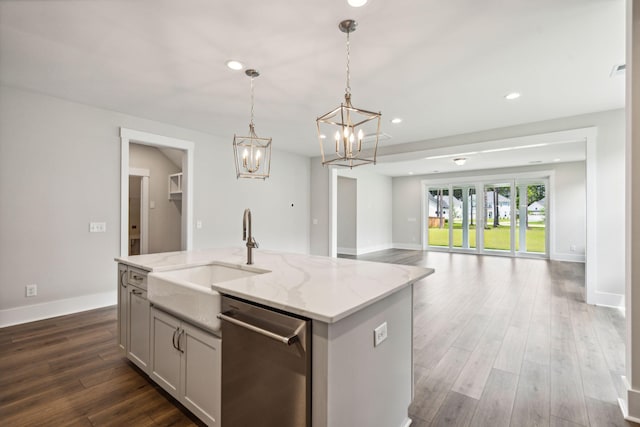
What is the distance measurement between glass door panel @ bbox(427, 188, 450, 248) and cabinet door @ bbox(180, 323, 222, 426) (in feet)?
30.7

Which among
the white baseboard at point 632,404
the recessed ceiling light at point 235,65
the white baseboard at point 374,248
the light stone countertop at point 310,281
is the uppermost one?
the recessed ceiling light at point 235,65

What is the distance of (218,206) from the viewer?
5.20 m

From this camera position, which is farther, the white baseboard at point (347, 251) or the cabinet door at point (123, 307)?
the white baseboard at point (347, 251)

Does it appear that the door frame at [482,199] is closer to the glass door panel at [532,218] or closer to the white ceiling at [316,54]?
the glass door panel at [532,218]

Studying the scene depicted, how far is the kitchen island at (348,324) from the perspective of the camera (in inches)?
45.7

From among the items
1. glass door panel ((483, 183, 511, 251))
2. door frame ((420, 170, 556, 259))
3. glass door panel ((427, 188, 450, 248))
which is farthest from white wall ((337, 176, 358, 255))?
glass door panel ((483, 183, 511, 251))

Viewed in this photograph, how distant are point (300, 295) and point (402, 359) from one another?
0.79m

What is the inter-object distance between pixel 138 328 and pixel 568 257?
30.8 ft

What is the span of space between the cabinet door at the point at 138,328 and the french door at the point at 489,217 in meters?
9.06

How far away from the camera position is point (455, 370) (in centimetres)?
240

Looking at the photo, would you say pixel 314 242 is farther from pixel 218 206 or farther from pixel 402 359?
pixel 402 359

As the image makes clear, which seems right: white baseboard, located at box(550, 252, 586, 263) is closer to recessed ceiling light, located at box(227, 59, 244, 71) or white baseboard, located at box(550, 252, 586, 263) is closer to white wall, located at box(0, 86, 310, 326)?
recessed ceiling light, located at box(227, 59, 244, 71)

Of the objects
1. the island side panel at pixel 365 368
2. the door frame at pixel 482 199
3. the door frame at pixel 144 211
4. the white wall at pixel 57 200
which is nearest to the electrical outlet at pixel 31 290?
the white wall at pixel 57 200

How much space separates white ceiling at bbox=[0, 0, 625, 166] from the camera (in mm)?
2023
